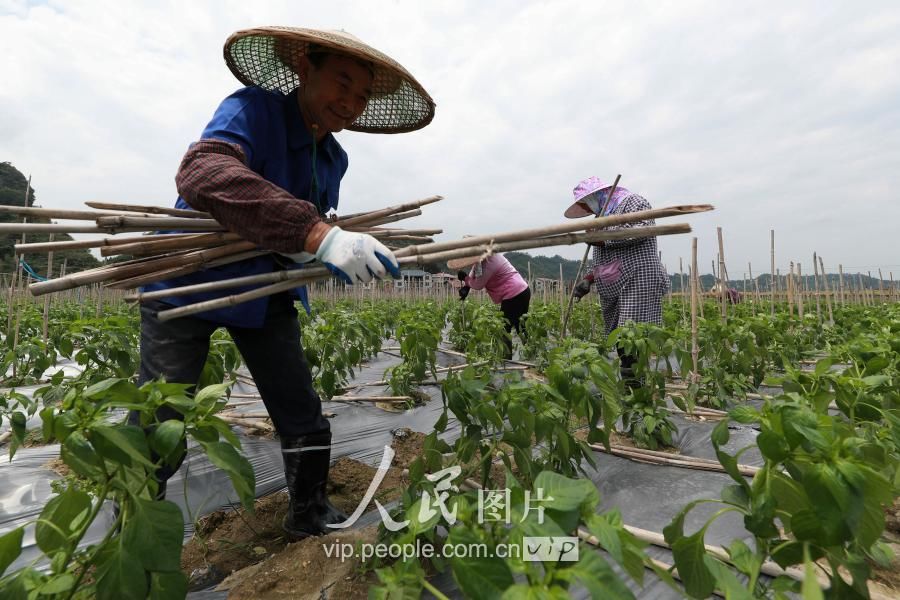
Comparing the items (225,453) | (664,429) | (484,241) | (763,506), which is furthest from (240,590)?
(664,429)

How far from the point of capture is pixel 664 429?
2.77 metres

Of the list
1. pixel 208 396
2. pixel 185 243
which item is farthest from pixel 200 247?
pixel 208 396

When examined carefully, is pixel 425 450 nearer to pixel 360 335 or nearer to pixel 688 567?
pixel 688 567

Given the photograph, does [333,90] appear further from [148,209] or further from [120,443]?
[120,443]

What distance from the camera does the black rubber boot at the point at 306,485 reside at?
6.34 ft

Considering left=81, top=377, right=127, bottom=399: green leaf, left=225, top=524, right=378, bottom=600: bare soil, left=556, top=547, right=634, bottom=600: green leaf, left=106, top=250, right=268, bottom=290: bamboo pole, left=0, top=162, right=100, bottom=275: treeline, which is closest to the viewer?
left=556, top=547, right=634, bottom=600: green leaf

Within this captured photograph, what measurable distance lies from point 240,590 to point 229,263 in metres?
1.10

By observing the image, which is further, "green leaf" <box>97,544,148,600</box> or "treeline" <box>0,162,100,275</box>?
"treeline" <box>0,162,100,275</box>

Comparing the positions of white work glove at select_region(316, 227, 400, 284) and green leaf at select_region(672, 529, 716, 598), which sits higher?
white work glove at select_region(316, 227, 400, 284)

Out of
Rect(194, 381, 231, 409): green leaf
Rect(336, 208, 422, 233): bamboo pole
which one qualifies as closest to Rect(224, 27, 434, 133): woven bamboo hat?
Rect(336, 208, 422, 233): bamboo pole

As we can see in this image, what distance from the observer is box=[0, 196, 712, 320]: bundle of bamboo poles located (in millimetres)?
1349

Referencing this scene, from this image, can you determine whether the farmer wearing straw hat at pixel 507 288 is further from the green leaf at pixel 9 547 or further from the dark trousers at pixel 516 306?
the green leaf at pixel 9 547

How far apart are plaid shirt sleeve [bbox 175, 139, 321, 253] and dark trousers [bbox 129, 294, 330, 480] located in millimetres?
553

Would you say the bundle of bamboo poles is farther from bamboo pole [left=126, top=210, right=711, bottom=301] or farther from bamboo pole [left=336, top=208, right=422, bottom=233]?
bamboo pole [left=336, top=208, right=422, bottom=233]
